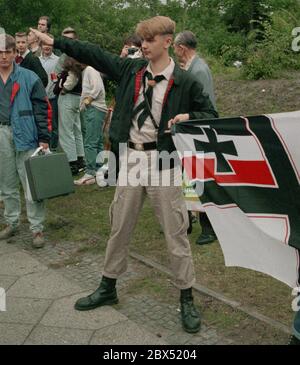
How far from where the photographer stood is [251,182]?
13.0 feet

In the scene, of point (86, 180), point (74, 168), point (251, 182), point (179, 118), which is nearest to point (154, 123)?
point (179, 118)

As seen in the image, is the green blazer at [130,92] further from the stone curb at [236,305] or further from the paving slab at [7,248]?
the paving slab at [7,248]

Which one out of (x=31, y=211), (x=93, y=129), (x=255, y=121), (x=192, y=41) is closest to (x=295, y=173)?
(x=255, y=121)

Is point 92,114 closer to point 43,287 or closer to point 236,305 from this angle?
point 43,287

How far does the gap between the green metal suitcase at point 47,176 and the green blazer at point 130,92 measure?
1480 millimetres

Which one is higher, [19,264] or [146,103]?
[146,103]

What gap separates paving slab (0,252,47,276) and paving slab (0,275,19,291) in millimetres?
73

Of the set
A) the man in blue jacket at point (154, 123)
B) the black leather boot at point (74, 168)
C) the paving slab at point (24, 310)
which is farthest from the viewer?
the black leather boot at point (74, 168)

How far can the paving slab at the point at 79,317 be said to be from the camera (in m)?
4.24

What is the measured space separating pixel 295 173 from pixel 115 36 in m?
14.0

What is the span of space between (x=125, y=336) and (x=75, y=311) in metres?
0.60

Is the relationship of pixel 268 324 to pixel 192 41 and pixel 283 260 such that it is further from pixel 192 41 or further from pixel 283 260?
pixel 192 41

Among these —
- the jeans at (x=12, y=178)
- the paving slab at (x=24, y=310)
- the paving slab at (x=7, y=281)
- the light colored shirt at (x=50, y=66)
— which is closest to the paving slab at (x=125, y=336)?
the paving slab at (x=24, y=310)
